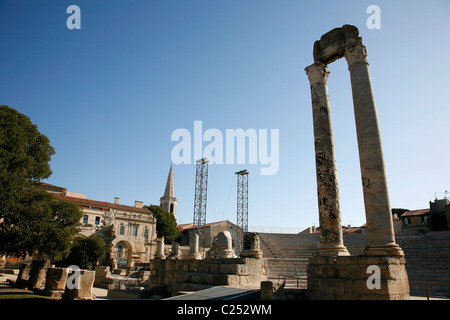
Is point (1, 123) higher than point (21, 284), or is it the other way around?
point (1, 123)

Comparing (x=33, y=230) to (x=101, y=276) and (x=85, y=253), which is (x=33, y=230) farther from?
(x=85, y=253)

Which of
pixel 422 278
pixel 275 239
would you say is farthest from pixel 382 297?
pixel 275 239

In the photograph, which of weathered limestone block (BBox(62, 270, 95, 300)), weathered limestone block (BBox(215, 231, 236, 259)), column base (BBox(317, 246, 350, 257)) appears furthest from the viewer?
weathered limestone block (BBox(62, 270, 95, 300))

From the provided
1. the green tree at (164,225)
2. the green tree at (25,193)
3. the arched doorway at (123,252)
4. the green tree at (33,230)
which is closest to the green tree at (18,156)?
the green tree at (25,193)

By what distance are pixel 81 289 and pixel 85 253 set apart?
22.9 metres

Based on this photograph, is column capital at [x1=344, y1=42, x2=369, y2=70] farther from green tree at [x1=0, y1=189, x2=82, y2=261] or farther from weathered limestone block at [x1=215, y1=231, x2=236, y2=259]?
green tree at [x1=0, y1=189, x2=82, y2=261]

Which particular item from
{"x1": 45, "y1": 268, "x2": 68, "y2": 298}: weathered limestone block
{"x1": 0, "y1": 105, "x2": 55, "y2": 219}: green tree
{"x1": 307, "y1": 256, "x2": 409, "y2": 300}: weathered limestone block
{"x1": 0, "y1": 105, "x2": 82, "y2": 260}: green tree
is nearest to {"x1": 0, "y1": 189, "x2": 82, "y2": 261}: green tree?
{"x1": 0, "y1": 105, "x2": 82, "y2": 260}: green tree

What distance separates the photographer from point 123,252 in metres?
46.2

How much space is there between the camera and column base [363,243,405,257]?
7.72 metres

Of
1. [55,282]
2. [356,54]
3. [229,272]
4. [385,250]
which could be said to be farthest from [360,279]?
[55,282]

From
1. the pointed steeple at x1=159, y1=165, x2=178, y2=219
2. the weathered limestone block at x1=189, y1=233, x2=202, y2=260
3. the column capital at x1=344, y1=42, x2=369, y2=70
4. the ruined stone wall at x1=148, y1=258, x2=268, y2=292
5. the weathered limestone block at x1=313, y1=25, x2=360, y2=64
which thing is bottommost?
the ruined stone wall at x1=148, y1=258, x2=268, y2=292
